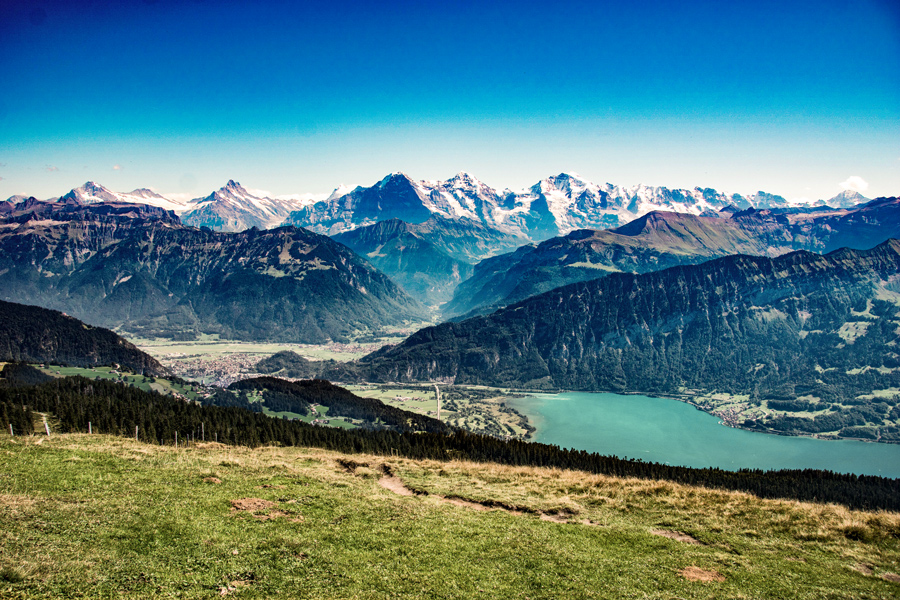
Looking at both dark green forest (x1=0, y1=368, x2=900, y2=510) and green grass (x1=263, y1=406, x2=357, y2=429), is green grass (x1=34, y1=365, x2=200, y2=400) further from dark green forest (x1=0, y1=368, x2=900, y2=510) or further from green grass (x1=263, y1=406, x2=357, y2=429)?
dark green forest (x1=0, y1=368, x2=900, y2=510)

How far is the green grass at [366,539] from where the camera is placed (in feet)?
73.3

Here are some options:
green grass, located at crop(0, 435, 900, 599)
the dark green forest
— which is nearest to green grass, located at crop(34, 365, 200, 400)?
the dark green forest

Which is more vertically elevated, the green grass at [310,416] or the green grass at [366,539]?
the green grass at [366,539]

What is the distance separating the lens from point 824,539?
34.8m

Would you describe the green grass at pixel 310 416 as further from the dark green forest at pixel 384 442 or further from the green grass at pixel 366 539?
the green grass at pixel 366 539

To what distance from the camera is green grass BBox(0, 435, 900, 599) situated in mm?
22344

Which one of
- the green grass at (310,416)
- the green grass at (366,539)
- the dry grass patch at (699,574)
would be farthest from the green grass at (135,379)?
the dry grass patch at (699,574)

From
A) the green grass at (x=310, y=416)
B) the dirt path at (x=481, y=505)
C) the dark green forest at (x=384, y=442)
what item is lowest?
the green grass at (x=310, y=416)

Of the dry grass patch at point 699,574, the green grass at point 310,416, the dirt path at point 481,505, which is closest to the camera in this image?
the dry grass patch at point 699,574

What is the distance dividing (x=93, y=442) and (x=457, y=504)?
109 feet

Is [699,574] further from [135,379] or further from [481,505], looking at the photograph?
[135,379]

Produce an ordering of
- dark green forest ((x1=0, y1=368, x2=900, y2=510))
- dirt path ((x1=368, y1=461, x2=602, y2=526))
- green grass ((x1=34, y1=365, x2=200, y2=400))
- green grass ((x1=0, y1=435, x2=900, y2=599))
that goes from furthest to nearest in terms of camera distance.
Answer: green grass ((x1=34, y1=365, x2=200, y2=400))
dark green forest ((x1=0, y1=368, x2=900, y2=510))
dirt path ((x1=368, y1=461, x2=602, y2=526))
green grass ((x1=0, y1=435, x2=900, y2=599))

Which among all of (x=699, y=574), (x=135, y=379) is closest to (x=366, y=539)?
(x=699, y=574)

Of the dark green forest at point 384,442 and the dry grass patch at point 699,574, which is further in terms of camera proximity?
the dark green forest at point 384,442
